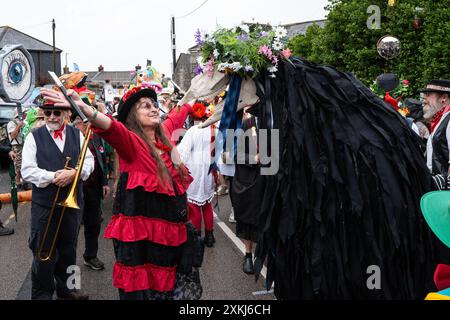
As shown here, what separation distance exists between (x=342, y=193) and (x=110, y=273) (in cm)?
350

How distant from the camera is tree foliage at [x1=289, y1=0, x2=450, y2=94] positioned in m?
14.4

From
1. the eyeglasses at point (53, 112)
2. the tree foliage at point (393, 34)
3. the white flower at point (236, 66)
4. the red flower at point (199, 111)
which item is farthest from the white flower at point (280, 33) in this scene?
the tree foliage at point (393, 34)

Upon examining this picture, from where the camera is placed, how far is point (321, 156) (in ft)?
8.04

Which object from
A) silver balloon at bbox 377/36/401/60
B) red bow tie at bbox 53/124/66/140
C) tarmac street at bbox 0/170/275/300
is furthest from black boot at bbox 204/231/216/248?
silver balloon at bbox 377/36/401/60

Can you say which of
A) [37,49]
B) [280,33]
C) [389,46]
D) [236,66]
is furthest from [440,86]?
[37,49]

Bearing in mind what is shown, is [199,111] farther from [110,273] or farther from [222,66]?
[222,66]

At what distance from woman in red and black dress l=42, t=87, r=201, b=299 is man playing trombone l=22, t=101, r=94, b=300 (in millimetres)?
898

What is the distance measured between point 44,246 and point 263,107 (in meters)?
2.39

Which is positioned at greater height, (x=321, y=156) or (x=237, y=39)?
(x=237, y=39)

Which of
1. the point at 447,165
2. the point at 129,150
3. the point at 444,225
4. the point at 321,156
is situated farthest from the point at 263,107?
the point at 447,165

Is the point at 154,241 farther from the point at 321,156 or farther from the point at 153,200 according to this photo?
the point at 321,156

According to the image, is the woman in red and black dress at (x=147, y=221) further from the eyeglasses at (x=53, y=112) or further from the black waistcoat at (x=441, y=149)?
the black waistcoat at (x=441, y=149)

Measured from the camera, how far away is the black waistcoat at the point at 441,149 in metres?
3.88
